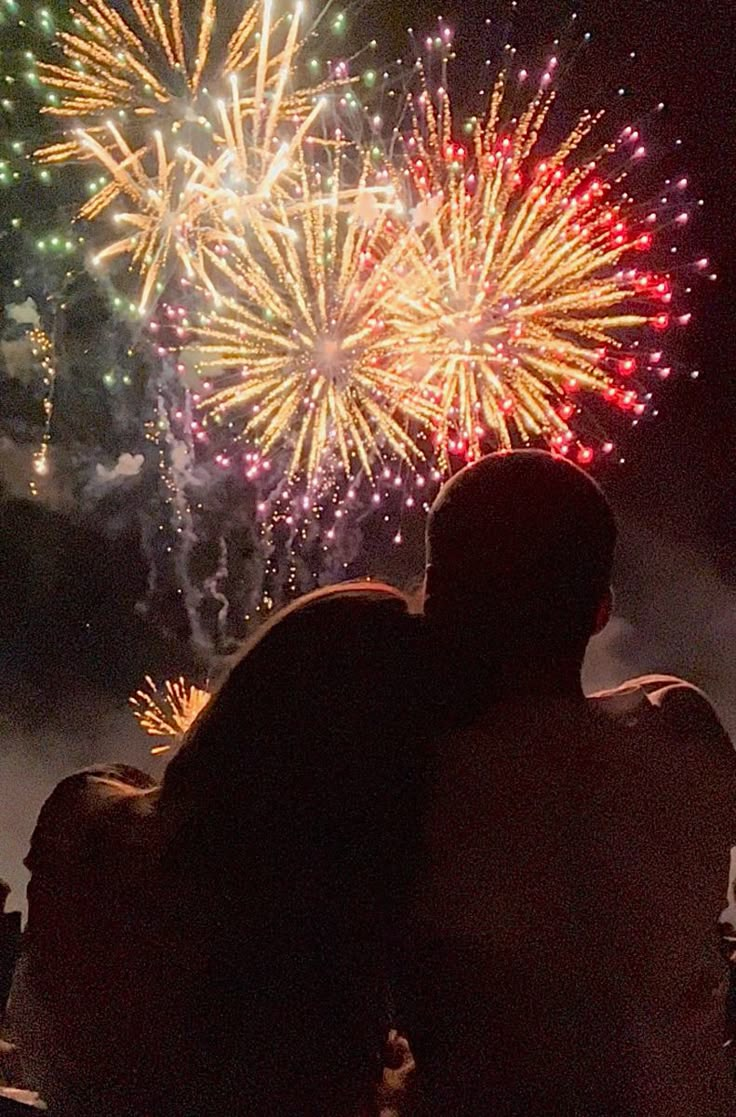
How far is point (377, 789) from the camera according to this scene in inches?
59.9

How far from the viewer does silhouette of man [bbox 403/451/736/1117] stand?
155cm

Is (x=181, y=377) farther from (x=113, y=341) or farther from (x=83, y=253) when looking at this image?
(x=113, y=341)

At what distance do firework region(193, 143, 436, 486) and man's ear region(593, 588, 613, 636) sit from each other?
5245 millimetres

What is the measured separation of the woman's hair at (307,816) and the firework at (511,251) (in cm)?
537

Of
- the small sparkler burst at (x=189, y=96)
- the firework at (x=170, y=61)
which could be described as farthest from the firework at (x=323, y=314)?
the firework at (x=170, y=61)

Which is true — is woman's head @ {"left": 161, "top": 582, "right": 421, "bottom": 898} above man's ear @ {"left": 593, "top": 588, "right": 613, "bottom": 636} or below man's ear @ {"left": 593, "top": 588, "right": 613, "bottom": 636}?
below

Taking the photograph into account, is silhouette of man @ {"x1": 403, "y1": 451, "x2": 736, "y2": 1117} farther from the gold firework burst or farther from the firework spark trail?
the firework spark trail

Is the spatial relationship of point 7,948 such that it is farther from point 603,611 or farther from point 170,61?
point 170,61

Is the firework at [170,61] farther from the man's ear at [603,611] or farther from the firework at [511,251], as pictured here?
the man's ear at [603,611]

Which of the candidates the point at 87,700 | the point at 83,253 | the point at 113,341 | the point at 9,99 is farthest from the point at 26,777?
the point at 9,99

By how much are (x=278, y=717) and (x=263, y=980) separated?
340mm

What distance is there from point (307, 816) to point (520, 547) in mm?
441

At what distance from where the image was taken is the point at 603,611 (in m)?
1.66

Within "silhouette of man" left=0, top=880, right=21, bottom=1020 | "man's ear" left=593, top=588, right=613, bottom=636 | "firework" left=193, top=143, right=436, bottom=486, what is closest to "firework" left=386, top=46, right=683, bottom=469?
"firework" left=193, top=143, right=436, bottom=486
